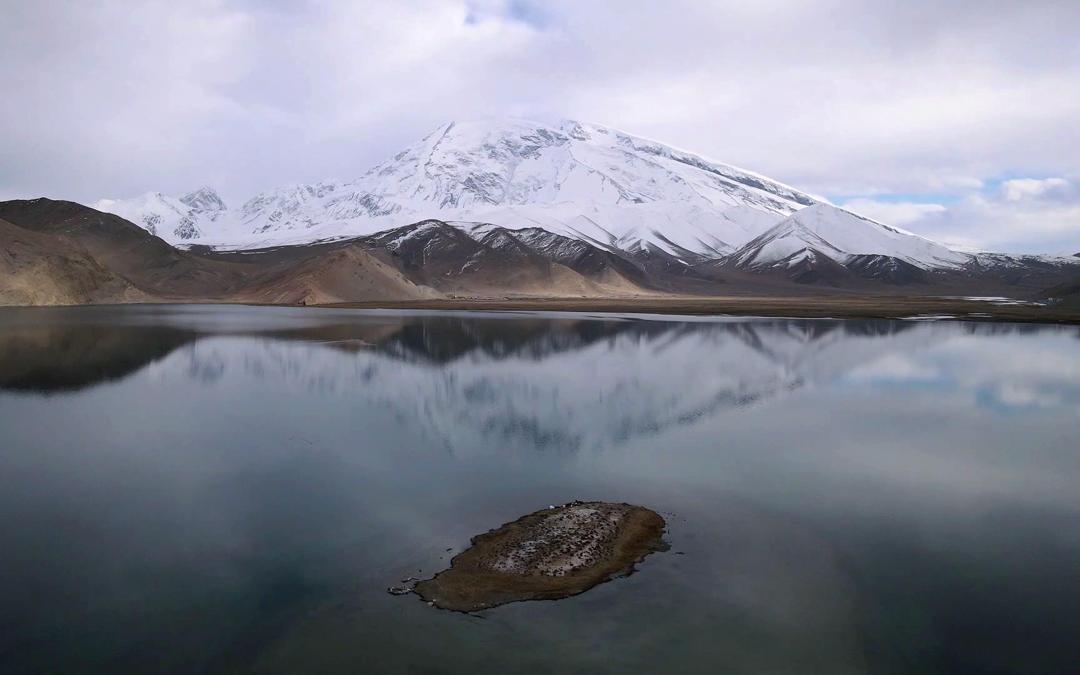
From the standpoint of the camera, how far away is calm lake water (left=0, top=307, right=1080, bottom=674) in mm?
10266

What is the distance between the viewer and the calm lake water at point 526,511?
10266 millimetres

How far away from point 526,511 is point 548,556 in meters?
2.51

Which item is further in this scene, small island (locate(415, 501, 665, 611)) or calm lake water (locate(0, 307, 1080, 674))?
small island (locate(415, 501, 665, 611))

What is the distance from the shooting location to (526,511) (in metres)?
15.5

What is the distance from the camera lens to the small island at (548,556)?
38.5 feet

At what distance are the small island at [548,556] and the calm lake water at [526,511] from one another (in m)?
0.39

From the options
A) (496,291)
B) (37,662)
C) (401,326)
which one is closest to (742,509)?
(37,662)

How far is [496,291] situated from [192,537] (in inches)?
6348

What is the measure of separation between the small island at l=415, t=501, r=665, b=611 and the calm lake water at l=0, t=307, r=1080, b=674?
388 mm

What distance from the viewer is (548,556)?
42.8ft

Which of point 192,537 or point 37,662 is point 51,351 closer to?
point 192,537

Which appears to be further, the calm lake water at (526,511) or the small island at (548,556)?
the small island at (548,556)

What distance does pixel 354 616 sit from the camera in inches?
426

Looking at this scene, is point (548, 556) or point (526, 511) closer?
point (548, 556)
